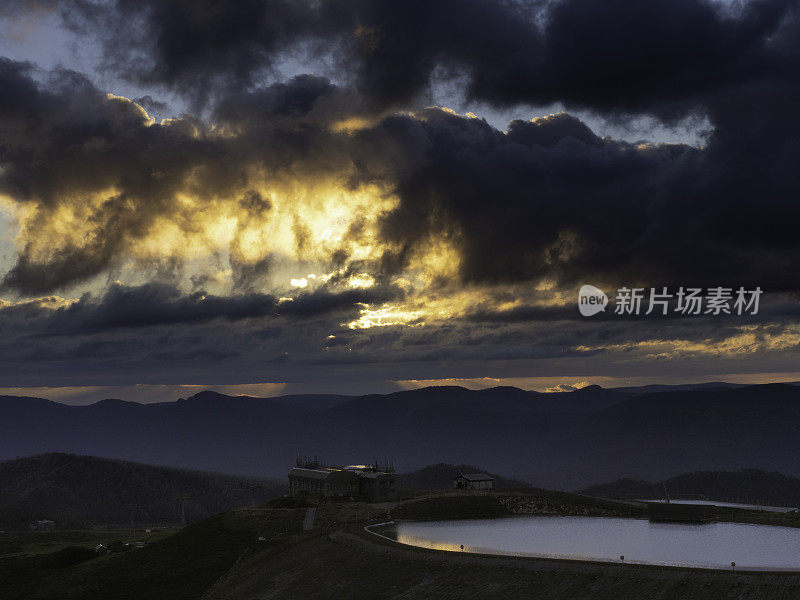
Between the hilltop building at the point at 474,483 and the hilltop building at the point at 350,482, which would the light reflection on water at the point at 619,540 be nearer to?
the hilltop building at the point at 350,482

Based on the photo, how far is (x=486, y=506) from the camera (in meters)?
140

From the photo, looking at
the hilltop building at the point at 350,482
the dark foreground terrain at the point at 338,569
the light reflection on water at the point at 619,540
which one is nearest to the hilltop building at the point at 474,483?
the hilltop building at the point at 350,482

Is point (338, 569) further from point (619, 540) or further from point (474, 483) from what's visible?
point (474, 483)

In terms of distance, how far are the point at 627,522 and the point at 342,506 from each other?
49.3 meters

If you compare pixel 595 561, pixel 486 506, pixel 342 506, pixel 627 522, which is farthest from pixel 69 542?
pixel 595 561

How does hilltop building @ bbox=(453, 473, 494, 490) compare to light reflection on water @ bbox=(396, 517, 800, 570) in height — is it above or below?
below

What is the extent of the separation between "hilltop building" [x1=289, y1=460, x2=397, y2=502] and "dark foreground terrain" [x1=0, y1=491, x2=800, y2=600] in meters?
13.8

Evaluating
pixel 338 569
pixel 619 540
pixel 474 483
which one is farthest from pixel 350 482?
pixel 619 540

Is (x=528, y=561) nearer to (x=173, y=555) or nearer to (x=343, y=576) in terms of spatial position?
(x=343, y=576)

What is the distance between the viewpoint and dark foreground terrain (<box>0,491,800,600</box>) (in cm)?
7331

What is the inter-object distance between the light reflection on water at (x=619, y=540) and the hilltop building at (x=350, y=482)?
31700 millimetres

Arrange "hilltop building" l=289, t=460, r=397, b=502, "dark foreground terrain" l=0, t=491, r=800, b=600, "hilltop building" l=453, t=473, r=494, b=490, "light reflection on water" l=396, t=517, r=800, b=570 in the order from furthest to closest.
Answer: "hilltop building" l=453, t=473, r=494, b=490, "hilltop building" l=289, t=460, r=397, b=502, "light reflection on water" l=396, t=517, r=800, b=570, "dark foreground terrain" l=0, t=491, r=800, b=600

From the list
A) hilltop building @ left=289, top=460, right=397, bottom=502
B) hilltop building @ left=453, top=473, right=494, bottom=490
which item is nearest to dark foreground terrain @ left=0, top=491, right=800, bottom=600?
hilltop building @ left=289, top=460, right=397, bottom=502

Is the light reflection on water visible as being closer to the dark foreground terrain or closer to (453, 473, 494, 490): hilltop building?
the dark foreground terrain
